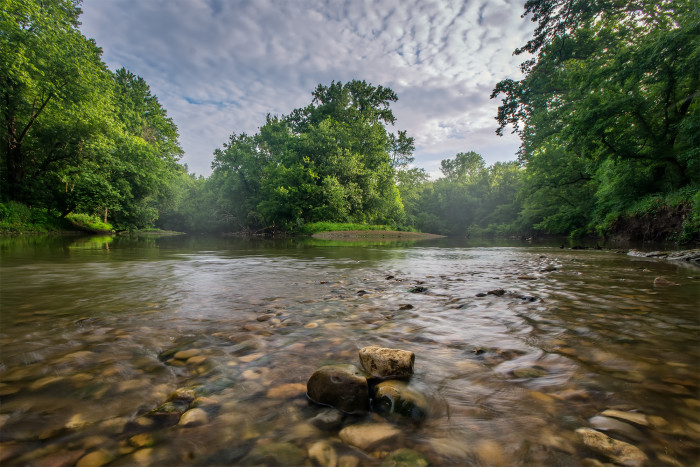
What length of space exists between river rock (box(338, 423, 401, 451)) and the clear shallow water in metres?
0.03

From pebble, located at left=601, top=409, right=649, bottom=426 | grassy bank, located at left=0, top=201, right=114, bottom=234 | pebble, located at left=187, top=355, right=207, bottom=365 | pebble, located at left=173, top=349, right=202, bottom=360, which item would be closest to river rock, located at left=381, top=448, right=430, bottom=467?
pebble, located at left=601, top=409, right=649, bottom=426

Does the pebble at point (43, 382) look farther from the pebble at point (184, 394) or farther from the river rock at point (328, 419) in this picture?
the river rock at point (328, 419)

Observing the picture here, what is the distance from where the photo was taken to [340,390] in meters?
1.30

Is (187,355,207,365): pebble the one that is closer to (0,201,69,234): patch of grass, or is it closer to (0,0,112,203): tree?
(0,0,112,203): tree

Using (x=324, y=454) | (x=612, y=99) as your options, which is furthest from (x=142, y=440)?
(x=612, y=99)

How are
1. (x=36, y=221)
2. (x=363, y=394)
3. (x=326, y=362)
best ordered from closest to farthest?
(x=363, y=394)
(x=326, y=362)
(x=36, y=221)

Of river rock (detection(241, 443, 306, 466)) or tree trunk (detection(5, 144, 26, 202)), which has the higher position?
tree trunk (detection(5, 144, 26, 202))

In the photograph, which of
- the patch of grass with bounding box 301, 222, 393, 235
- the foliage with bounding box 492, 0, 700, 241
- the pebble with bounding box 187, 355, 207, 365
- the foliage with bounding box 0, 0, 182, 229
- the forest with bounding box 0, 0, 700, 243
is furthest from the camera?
the patch of grass with bounding box 301, 222, 393, 235

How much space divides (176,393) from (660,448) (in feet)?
5.82

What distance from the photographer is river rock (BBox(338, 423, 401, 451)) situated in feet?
3.44

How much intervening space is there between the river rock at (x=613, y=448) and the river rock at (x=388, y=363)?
691 millimetres

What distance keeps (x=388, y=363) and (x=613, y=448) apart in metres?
0.85

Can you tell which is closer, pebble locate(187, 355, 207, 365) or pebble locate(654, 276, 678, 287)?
pebble locate(187, 355, 207, 365)

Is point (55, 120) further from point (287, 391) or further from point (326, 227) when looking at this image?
point (287, 391)
